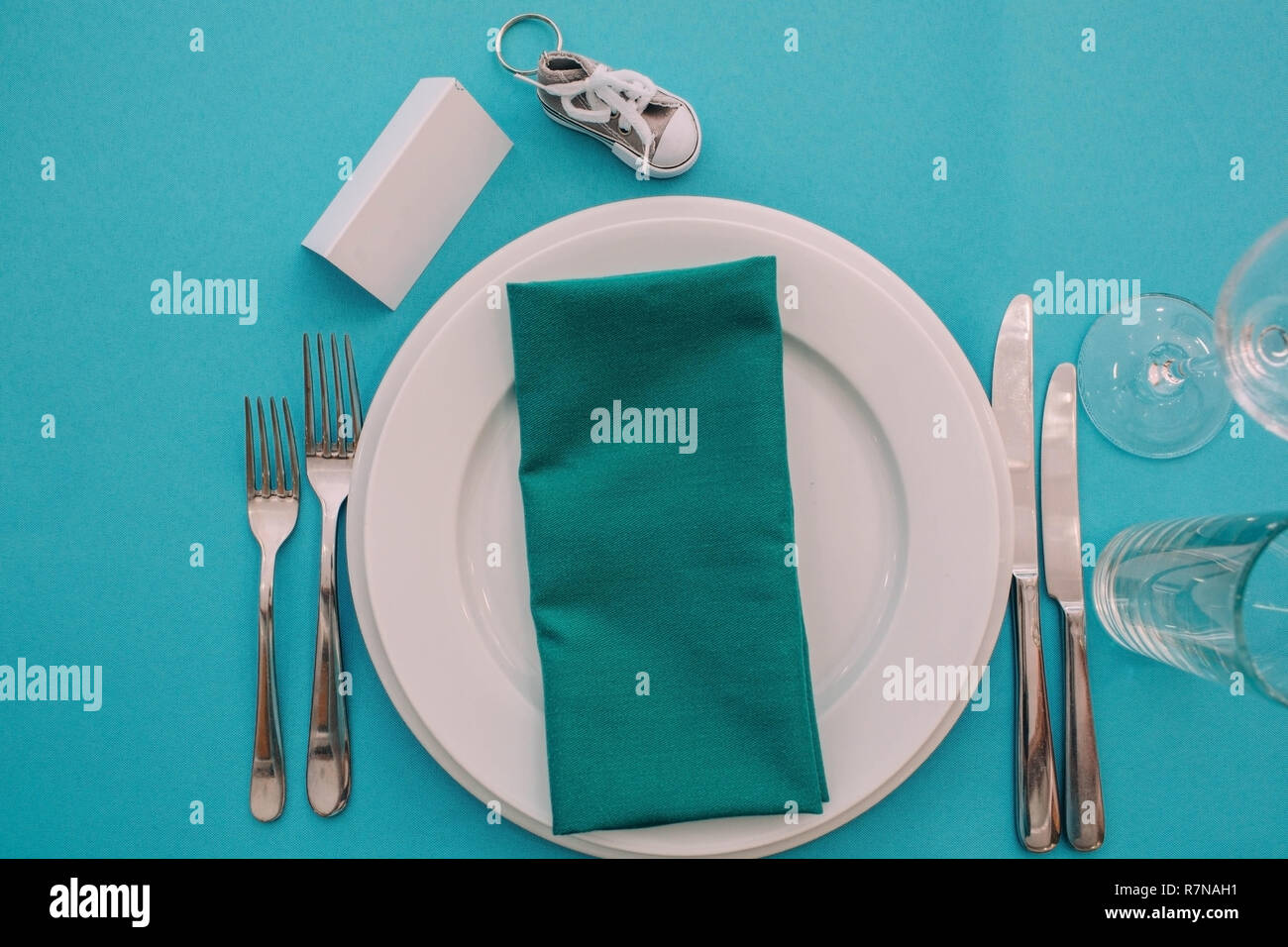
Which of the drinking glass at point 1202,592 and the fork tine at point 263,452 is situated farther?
the fork tine at point 263,452

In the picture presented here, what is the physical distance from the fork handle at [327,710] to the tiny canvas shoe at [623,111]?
15.5 inches

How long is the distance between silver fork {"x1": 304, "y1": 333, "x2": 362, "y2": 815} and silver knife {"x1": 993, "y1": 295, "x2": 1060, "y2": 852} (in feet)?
1.81

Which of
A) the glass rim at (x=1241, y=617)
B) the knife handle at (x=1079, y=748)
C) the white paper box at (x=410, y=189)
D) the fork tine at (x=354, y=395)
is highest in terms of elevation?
the white paper box at (x=410, y=189)

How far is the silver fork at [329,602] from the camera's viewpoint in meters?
0.72

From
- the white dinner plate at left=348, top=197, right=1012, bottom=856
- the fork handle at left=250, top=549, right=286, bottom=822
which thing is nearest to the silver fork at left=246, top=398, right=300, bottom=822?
the fork handle at left=250, top=549, right=286, bottom=822

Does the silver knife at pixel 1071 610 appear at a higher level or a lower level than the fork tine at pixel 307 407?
lower

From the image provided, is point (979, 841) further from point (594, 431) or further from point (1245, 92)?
point (1245, 92)

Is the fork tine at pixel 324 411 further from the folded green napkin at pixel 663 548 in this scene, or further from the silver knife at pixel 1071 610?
the silver knife at pixel 1071 610

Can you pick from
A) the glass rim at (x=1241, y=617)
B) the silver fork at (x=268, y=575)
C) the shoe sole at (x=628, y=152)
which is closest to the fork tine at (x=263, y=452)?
the silver fork at (x=268, y=575)

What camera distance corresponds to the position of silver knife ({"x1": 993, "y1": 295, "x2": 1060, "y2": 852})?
0.71m

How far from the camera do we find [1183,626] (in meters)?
0.65
